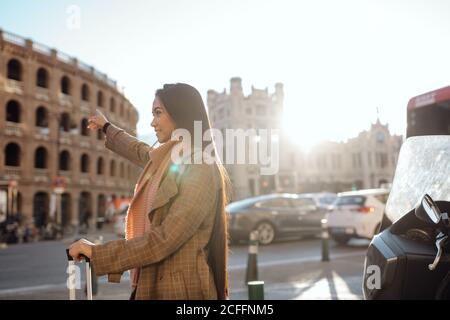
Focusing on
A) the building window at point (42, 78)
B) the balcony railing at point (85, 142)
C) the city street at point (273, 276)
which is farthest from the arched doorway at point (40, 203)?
the city street at point (273, 276)

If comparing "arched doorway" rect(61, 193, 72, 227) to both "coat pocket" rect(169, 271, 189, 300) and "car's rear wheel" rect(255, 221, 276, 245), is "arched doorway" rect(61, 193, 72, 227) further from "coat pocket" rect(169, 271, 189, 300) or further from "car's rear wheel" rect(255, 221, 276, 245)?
"coat pocket" rect(169, 271, 189, 300)

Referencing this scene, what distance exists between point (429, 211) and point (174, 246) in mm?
1064

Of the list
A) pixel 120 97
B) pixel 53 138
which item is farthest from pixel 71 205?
pixel 120 97

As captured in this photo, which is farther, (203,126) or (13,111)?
(13,111)

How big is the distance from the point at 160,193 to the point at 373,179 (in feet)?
232

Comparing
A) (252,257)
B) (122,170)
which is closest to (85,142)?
(122,170)

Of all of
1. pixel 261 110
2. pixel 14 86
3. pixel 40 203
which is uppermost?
pixel 261 110

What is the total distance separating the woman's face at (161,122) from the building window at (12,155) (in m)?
33.1

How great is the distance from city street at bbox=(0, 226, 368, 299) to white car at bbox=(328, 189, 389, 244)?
501 mm

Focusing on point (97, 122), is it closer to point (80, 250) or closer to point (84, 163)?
point (80, 250)

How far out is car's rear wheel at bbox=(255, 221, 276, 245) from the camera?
12852 millimetres

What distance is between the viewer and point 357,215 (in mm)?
11500

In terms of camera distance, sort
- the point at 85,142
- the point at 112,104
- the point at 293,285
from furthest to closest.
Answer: the point at 112,104
the point at 85,142
the point at 293,285
